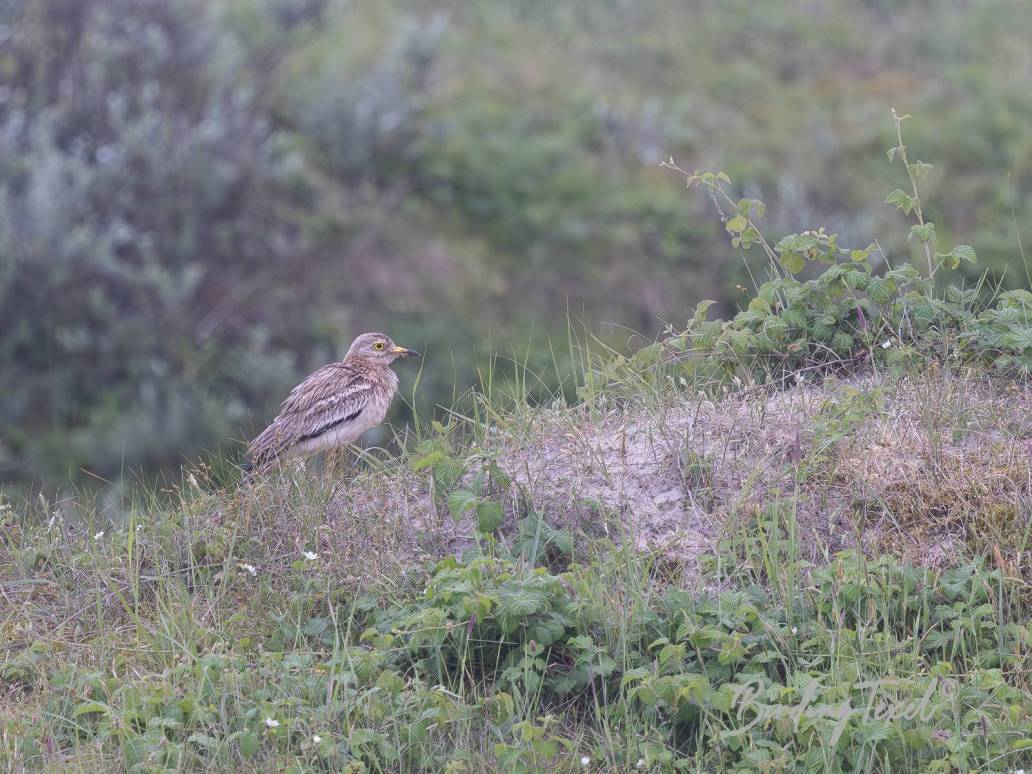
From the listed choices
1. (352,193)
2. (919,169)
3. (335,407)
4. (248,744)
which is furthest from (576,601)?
(352,193)

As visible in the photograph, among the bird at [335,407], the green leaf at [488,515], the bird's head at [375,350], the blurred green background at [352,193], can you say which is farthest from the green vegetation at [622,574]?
the blurred green background at [352,193]

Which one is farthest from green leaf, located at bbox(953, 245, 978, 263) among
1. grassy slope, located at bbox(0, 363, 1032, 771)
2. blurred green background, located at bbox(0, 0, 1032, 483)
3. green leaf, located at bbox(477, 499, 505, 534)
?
blurred green background, located at bbox(0, 0, 1032, 483)

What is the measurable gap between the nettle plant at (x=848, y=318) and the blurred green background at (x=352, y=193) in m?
4.70

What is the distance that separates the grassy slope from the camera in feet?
15.6

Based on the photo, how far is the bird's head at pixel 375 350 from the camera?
28.0 ft

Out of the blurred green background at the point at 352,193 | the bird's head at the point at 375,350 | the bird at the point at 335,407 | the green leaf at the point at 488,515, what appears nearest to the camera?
the green leaf at the point at 488,515

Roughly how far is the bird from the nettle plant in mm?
2006

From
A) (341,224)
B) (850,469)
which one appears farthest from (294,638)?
(341,224)

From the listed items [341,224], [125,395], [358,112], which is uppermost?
[358,112]

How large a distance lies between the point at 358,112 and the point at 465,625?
9738mm

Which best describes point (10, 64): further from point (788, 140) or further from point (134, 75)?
point (788, 140)

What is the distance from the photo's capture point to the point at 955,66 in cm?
1602

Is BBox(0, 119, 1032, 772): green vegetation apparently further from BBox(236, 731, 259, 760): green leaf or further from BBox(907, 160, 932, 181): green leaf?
BBox(907, 160, 932, 181): green leaf

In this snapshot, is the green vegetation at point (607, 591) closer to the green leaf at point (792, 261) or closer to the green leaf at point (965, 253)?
the green leaf at point (792, 261)
